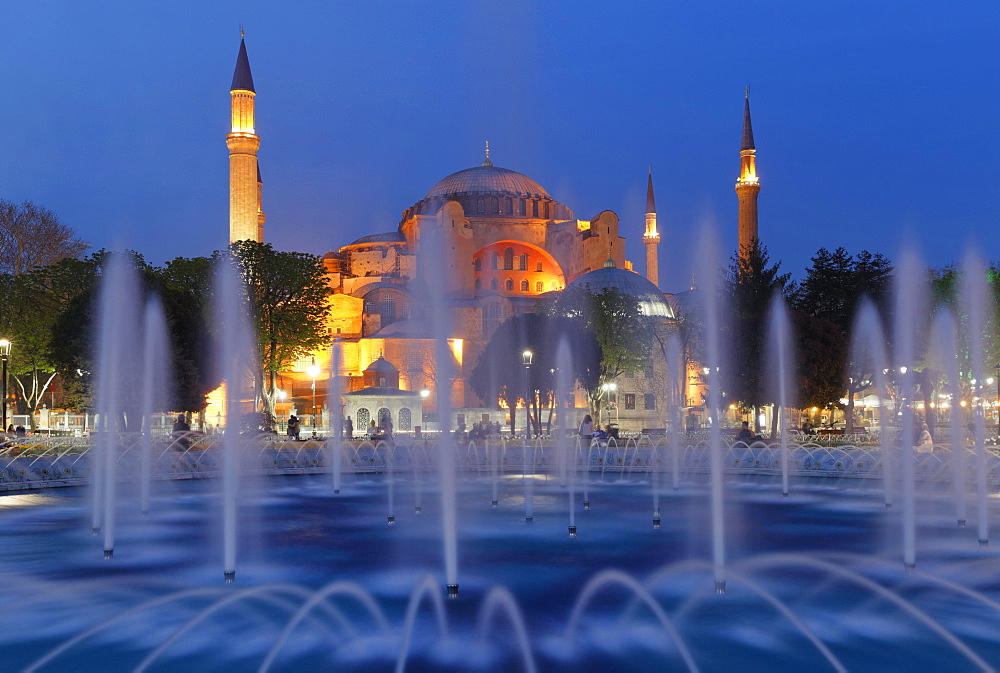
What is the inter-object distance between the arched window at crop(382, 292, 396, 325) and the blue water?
37360mm

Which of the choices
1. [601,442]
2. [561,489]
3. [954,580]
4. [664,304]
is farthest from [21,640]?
[664,304]

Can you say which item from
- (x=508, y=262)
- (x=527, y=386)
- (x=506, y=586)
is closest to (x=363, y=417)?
(x=527, y=386)

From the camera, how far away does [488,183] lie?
189ft

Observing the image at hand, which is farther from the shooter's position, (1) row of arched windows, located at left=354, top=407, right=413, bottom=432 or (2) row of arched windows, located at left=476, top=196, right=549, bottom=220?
(2) row of arched windows, located at left=476, top=196, right=549, bottom=220

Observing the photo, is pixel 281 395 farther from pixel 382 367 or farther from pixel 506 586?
pixel 506 586

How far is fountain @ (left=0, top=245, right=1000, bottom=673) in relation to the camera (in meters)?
5.32

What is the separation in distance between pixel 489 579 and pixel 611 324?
28.6 meters

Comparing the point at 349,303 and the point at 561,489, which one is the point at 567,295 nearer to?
the point at 349,303

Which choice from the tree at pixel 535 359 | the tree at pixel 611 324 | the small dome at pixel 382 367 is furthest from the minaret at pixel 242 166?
the tree at pixel 611 324

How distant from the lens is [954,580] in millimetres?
7184

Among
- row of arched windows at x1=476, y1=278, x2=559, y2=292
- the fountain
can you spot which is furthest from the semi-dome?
the fountain

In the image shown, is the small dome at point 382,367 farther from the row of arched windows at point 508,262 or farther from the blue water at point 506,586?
the blue water at point 506,586

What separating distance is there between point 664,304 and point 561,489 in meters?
34.8

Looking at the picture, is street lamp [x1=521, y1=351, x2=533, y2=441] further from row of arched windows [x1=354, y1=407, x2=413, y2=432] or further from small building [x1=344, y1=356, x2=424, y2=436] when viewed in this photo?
row of arched windows [x1=354, y1=407, x2=413, y2=432]
